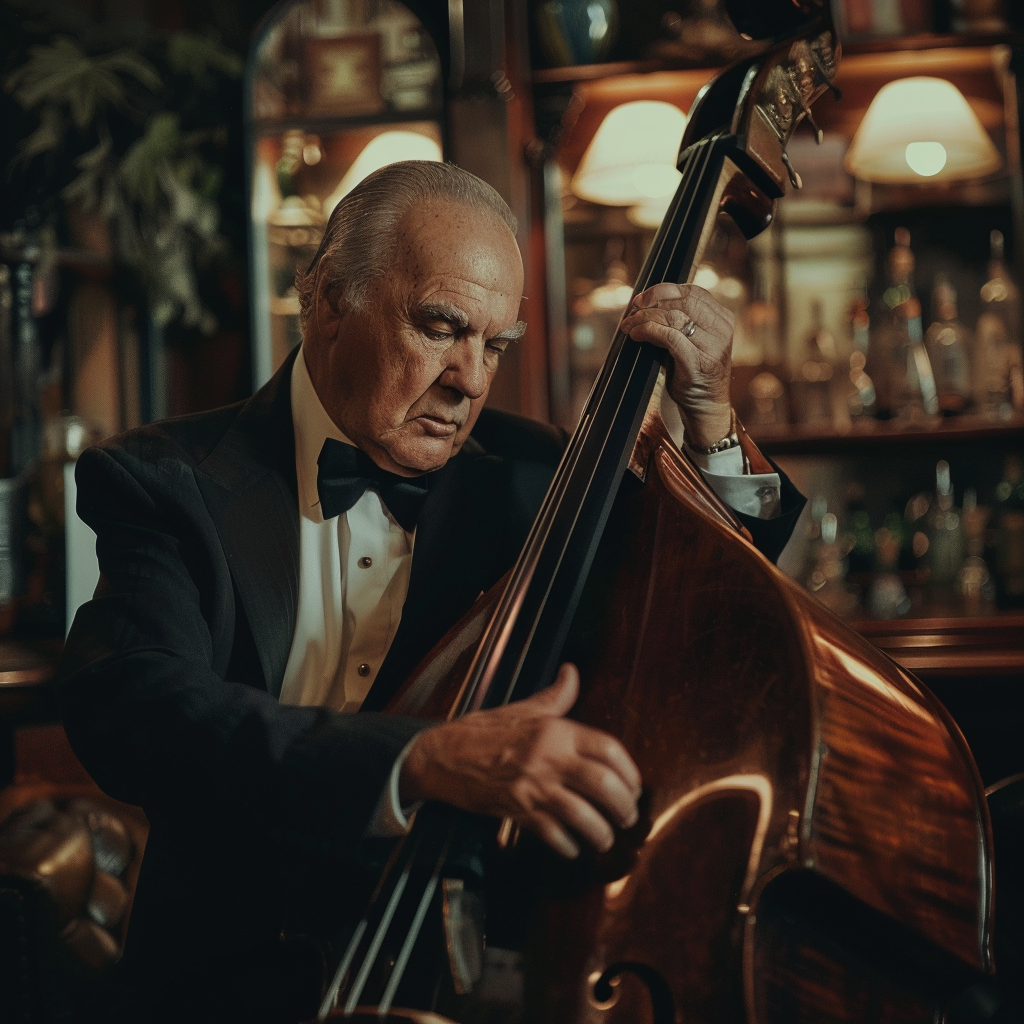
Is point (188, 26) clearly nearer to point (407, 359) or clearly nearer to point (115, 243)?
point (115, 243)

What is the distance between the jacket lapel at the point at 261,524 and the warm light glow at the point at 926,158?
1785 mm

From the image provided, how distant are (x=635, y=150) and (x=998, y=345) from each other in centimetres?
96

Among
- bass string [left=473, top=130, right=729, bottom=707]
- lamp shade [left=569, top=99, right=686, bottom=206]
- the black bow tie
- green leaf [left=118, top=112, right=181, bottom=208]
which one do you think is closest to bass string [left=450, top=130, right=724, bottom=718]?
bass string [left=473, top=130, right=729, bottom=707]

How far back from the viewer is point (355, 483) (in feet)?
3.51

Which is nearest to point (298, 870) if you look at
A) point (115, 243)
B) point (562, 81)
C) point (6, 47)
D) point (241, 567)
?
point (241, 567)

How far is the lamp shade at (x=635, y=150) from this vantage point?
231 cm

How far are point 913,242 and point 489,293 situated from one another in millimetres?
1963

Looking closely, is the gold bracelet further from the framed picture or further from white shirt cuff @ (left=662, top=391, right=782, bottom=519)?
the framed picture

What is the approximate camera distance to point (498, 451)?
1191mm

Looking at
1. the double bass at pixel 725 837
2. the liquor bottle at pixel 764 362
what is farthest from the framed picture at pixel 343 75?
the double bass at pixel 725 837

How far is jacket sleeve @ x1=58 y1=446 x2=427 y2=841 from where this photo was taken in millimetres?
716

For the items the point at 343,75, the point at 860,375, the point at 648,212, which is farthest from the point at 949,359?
the point at 343,75

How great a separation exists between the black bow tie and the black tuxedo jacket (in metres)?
0.02

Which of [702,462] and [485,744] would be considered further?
[702,462]
